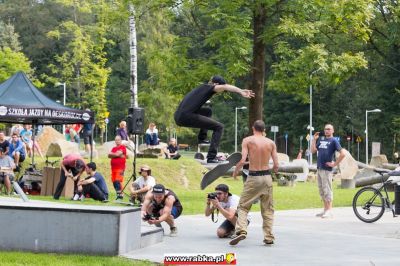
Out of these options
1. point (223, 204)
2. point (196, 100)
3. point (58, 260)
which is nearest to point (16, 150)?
point (196, 100)

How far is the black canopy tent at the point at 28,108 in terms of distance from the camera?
21.0 m

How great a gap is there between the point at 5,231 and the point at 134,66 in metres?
23.7

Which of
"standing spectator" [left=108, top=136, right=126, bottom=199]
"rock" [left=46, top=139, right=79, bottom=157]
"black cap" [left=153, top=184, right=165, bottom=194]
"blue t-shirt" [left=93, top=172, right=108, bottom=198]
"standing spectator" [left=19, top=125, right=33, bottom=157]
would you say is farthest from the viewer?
"rock" [left=46, top=139, right=79, bottom=157]

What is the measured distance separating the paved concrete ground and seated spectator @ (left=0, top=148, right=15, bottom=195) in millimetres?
6178

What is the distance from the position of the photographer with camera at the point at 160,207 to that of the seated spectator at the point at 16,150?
34.2ft

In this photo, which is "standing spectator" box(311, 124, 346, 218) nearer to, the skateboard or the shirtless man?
the skateboard

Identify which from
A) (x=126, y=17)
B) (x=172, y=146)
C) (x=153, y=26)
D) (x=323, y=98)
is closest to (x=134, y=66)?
(x=172, y=146)

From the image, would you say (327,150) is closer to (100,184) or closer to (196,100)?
(196,100)

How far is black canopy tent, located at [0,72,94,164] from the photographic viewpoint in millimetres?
20969

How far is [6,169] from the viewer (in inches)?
828

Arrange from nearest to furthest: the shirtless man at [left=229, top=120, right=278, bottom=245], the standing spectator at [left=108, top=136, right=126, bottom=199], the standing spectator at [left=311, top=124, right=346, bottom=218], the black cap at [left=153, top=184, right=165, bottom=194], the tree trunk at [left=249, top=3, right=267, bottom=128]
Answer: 1. the shirtless man at [left=229, top=120, right=278, bottom=245]
2. the black cap at [left=153, top=184, right=165, bottom=194]
3. the standing spectator at [left=311, top=124, right=346, bottom=218]
4. the standing spectator at [left=108, top=136, right=126, bottom=199]
5. the tree trunk at [left=249, top=3, right=267, bottom=128]

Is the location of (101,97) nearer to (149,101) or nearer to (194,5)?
(149,101)

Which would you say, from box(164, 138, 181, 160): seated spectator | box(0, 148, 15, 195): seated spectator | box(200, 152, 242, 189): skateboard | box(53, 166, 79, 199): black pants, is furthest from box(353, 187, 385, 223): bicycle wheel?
box(164, 138, 181, 160): seated spectator

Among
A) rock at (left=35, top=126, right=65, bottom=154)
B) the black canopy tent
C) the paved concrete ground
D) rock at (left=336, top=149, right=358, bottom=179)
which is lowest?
the paved concrete ground
